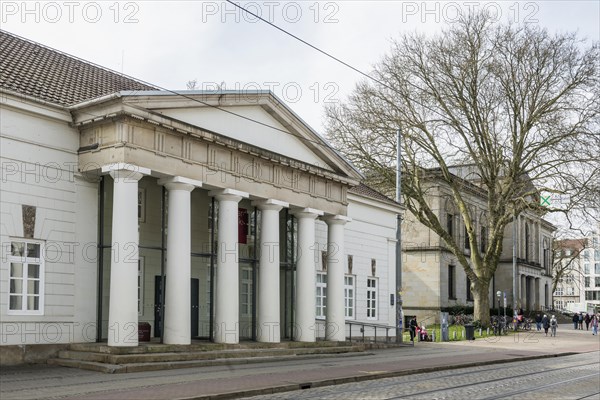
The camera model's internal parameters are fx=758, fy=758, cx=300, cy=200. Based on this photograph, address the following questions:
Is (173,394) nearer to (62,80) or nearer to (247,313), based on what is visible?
(62,80)

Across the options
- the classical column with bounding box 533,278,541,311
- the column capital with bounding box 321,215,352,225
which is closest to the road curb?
the column capital with bounding box 321,215,352,225

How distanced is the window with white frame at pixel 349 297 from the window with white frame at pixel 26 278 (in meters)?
15.9

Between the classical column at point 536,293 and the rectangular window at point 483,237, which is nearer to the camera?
the rectangular window at point 483,237

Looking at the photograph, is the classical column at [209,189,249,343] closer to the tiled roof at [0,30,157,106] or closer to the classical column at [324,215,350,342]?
the tiled roof at [0,30,157,106]

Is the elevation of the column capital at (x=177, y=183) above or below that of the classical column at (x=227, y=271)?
above

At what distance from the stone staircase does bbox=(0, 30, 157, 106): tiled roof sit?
22.1ft

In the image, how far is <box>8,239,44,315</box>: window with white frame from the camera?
19.5 metres

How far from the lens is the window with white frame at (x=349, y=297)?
3309 centimetres

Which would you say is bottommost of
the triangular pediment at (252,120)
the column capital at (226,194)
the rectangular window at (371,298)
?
the rectangular window at (371,298)

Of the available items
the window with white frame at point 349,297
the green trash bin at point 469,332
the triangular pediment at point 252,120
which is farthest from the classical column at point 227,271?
the green trash bin at point 469,332

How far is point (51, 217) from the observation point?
67.1 ft

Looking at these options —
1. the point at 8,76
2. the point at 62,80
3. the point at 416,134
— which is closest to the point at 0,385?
the point at 8,76

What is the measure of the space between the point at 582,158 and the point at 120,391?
31.2 metres

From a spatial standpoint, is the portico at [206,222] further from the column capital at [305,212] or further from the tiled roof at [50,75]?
the tiled roof at [50,75]
